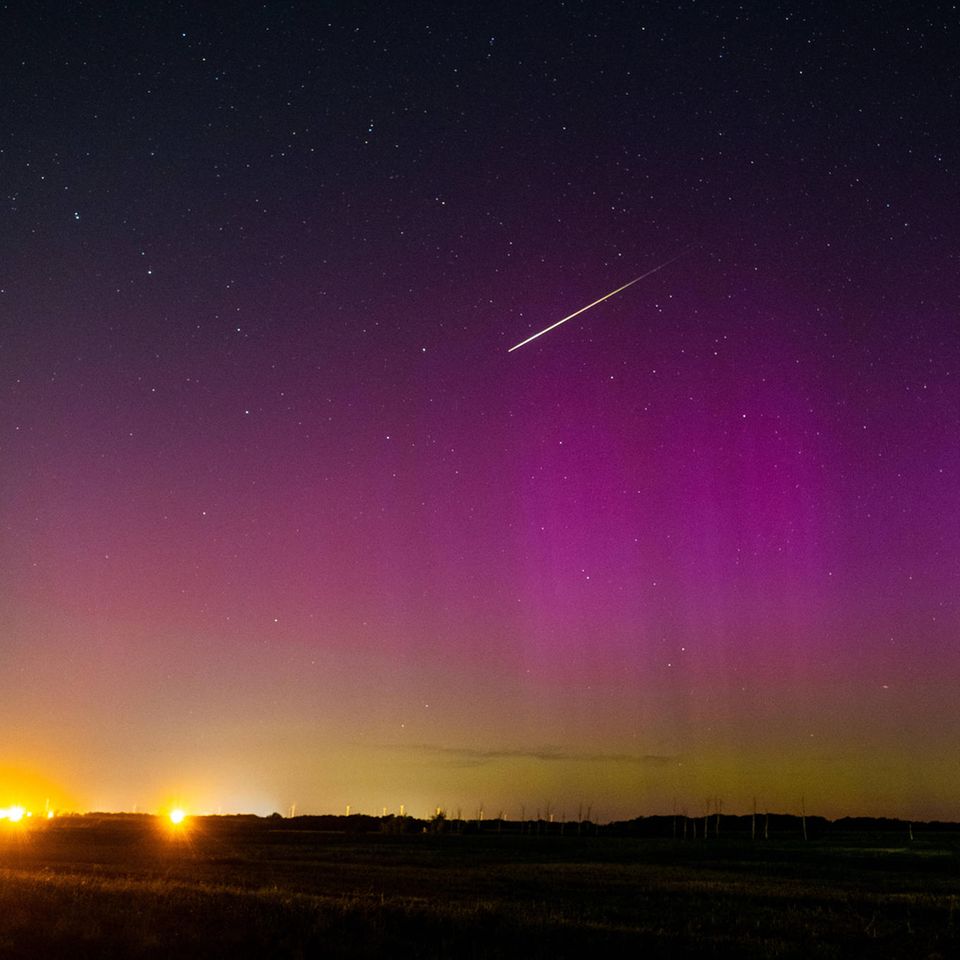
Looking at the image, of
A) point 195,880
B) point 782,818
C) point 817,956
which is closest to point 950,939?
point 817,956

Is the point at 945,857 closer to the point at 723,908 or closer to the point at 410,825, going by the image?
the point at 723,908

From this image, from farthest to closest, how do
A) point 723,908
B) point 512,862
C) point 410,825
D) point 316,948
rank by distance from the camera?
point 410,825 → point 512,862 → point 723,908 → point 316,948

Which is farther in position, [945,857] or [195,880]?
[945,857]

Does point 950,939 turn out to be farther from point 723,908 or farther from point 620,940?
point 620,940

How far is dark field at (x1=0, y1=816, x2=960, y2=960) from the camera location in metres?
16.5

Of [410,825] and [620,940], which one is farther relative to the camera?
[410,825]

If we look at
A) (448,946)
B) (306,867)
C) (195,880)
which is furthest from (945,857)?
(448,946)

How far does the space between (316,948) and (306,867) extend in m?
23.9

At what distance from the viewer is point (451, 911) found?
66.2 ft

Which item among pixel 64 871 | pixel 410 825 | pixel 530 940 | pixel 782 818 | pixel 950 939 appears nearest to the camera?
pixel 530 940

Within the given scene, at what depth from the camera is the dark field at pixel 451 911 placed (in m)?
16.5

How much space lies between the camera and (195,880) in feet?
93.4

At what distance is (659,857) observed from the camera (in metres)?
56.1

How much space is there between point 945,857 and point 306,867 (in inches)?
1676
